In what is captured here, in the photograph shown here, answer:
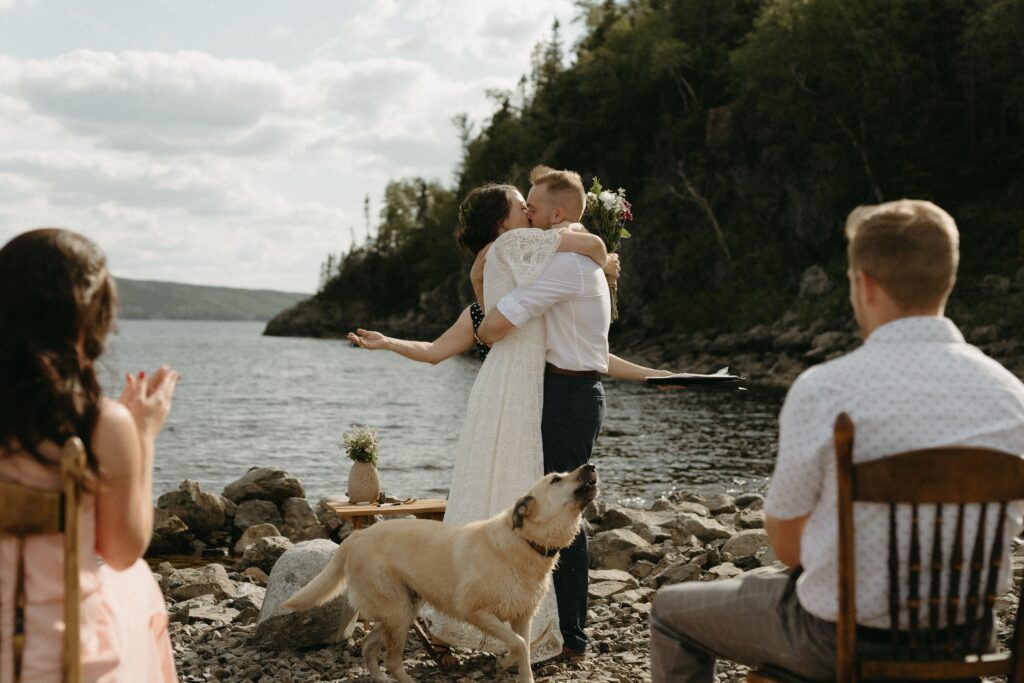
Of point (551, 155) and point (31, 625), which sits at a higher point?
point (551, 155)

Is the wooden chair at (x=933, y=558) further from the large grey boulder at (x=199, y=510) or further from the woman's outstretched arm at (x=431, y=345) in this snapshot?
the large grey boulder at (x=199, y=510)

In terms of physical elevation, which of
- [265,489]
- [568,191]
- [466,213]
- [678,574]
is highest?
[568,191]

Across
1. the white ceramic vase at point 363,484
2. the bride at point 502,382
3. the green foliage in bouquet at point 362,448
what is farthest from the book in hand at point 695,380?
the green foliage in bouquet at point 362,448

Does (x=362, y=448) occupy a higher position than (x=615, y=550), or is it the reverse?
(x=362, y=448)

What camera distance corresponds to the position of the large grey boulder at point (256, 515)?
1370 cm

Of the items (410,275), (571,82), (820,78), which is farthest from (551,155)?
(410,275)

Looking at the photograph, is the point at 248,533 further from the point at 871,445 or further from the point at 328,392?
the point at 328,392

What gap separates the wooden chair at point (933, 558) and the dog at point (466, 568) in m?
2.30

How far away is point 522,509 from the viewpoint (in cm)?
518

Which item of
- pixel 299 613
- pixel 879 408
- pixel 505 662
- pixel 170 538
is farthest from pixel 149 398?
pixel 170 538

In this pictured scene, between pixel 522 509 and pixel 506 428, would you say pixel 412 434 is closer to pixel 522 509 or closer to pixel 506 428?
pixel 506 428

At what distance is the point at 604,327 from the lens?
Answer: 19.2ft

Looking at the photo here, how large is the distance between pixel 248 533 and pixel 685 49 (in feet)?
182

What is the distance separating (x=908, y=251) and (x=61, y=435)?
241 cm
